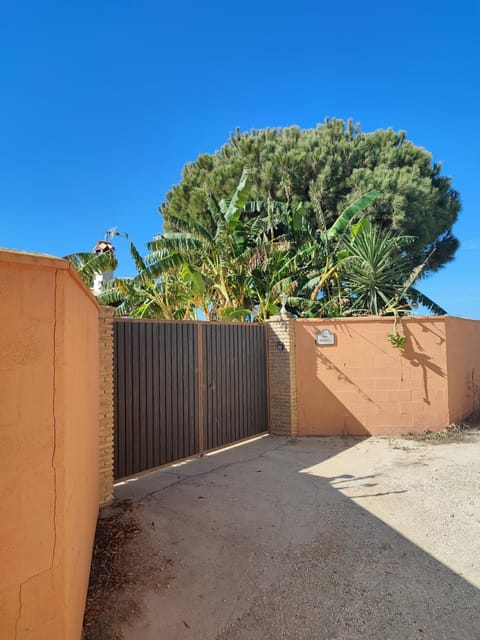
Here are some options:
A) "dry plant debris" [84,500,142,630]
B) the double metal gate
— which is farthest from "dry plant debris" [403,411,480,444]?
"dry plant debris" [84,500,142,630]

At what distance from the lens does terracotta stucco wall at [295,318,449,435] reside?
7.90m

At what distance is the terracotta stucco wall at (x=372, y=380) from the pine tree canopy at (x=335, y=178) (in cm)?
768

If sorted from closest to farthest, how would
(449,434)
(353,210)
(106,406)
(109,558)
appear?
(109,558), (106,406), (449,434), (353,210)

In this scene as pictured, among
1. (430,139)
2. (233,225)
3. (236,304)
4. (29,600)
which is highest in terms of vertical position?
(430,139)

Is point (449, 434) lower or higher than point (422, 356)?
lower

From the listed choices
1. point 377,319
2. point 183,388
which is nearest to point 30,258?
point 183,388

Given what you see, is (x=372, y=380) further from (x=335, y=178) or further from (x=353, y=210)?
(x=335, y=178)

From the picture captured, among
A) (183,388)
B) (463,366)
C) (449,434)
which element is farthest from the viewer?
(463,366)

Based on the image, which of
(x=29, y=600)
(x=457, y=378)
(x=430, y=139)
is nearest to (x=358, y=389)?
(x=457, y=378)

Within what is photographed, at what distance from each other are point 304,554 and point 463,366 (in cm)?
755

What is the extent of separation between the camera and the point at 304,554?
11.1 feet

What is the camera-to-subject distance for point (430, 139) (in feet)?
53.6

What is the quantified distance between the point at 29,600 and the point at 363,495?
4.13 metres

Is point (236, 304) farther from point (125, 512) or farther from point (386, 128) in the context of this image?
point (386, 128)
